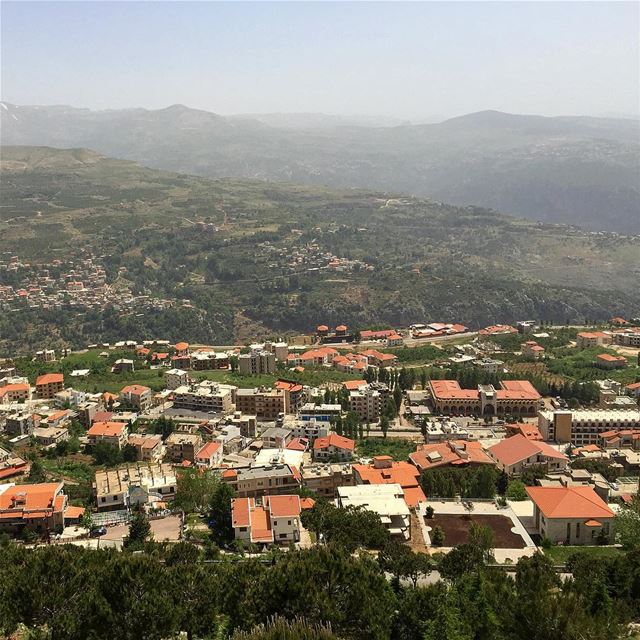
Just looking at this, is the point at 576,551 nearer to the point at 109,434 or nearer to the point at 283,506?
the point at 283,506

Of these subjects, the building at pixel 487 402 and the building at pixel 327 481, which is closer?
the building at pixel 327 481

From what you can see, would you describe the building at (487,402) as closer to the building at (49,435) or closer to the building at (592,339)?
the building at (592,339)

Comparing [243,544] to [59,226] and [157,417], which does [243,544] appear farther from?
[59,226]

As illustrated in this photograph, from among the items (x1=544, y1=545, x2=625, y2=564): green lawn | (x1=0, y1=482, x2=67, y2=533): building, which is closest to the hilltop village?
(x1=0, y1=482, x2=67, y2=533): building

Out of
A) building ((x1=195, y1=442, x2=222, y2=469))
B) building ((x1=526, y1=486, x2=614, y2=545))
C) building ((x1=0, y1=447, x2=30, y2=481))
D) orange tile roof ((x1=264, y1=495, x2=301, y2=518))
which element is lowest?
building ((x1=195, y1=442, x2=222, y2=469))

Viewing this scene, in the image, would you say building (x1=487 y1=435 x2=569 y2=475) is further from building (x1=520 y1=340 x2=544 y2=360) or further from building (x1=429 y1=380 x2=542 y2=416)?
building (x1=520 y1=340 x2=544 y2=360)

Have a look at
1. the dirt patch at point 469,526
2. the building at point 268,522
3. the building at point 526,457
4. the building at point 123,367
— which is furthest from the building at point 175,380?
the dirt patch at point 469,526

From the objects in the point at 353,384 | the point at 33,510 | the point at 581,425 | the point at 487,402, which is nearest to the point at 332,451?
the point at 353,384
